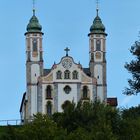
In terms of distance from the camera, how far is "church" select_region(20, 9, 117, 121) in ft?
504

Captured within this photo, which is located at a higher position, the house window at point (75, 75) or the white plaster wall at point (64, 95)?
the house window at point (75, 75)

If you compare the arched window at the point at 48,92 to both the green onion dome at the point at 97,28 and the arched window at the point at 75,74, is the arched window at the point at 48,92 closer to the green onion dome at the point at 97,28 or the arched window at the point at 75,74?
the arched window at the point at 75,74

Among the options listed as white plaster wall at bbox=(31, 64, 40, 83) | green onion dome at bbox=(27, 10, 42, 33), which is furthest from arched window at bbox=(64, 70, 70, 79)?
green onion dome at bbox=(27, 10, 42, 33)

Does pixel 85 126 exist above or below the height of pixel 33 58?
below

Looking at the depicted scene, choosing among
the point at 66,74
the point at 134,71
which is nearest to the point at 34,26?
the point at 66,74

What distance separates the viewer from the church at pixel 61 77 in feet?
504

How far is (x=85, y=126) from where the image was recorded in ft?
288

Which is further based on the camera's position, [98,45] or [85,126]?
[98,45]

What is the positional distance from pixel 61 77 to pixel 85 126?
2672 inches

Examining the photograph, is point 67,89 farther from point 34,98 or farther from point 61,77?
point 34,98

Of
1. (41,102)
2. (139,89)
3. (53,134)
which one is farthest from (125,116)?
(41,102)

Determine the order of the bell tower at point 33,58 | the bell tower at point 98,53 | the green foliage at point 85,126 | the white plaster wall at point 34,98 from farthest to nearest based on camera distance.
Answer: the bell tower at point 98,53 → the bell tower at point 33,58 → the white plaster wall at point 34,98 → the green foliage at point 85,126

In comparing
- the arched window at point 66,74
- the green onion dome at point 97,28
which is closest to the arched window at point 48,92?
the arched window at point 66,74

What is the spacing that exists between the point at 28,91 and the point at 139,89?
211 ft
